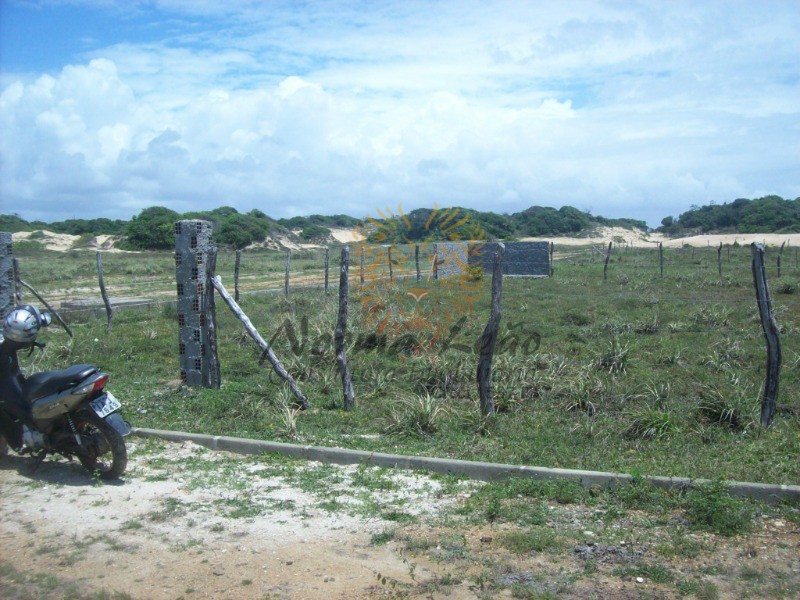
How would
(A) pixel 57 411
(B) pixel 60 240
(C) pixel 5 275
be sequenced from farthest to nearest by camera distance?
(B) pixel 60 240, (C) pixel 5 275, (A) pixel 57 411

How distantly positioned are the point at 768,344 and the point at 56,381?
6.97 m

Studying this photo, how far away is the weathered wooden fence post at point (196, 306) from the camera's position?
10.1 m

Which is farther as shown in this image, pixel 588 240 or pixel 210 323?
pixel 588 240

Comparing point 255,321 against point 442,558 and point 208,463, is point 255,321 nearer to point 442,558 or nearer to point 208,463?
point 208,463

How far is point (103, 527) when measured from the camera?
5445 mm

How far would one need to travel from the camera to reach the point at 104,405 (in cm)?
648

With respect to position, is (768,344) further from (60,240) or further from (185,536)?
(60,240)

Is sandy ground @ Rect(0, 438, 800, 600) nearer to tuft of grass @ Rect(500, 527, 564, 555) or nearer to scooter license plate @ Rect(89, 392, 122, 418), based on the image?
tuft of grass @ Rect(500, 527, 564, 555)

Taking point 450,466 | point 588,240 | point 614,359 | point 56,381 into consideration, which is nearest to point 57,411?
point 56,381

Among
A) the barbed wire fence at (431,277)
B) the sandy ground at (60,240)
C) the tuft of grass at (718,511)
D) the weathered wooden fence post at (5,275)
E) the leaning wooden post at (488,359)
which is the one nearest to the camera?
the tuft of grass at (718,511)

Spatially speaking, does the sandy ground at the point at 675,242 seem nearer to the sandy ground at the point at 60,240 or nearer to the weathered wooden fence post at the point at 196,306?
the sandy ground at the point at 60,240

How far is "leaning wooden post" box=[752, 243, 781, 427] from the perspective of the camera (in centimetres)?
764

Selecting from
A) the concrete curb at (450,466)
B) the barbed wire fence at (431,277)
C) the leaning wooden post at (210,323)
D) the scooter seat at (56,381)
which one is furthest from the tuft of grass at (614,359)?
the scooter seat at (56,381)

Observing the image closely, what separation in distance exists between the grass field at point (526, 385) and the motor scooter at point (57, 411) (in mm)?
1713
